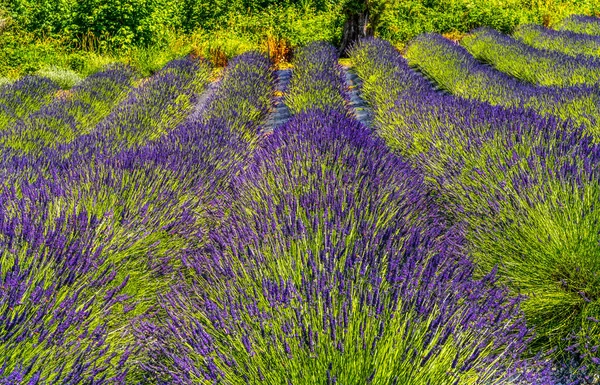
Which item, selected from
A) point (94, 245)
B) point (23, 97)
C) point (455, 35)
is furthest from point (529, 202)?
point (455, 35)

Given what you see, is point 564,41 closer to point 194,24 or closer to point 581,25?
point 581,25

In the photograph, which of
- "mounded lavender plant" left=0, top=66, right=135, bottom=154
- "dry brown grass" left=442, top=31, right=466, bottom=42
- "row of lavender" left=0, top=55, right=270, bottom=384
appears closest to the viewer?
"row of lavender" left=0, top=55, right=270, bottom=384

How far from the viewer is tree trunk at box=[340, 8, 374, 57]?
33.5ft

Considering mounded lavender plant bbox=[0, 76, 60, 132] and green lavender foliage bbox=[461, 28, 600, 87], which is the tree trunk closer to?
green lavender foliage bbox=[461, 28, 600, 87]

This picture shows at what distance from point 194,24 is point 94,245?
1201cm

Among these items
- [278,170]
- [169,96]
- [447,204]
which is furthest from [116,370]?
[169,96]

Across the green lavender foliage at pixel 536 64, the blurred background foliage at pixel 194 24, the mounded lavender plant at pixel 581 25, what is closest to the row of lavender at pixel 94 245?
the green lavender foliage at pixel 536 64

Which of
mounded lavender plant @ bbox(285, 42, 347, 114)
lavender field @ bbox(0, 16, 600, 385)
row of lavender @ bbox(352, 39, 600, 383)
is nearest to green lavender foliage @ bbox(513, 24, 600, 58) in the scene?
lavender field @ bbox(0, 16, 600, 385)

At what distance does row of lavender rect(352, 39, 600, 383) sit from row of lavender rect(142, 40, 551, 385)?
0.54ft

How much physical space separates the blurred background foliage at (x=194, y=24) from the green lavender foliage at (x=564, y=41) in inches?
101

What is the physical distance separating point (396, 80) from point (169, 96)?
2.72 metres

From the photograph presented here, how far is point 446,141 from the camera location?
3.60 meters

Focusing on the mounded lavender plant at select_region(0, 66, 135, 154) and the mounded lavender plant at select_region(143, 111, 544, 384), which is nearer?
the mounded lavender plant at select_region(143, 111, 544, 384)

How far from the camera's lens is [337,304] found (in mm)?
1738
